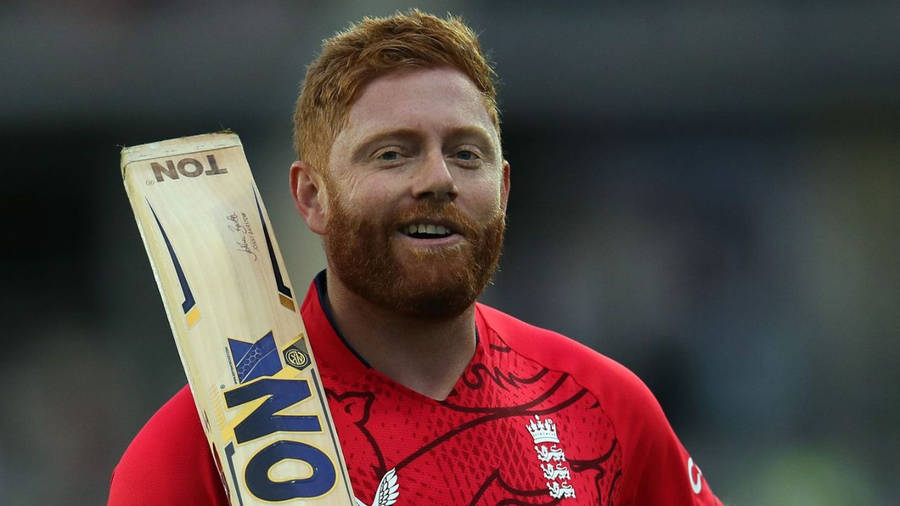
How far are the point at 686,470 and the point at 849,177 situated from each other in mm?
5688

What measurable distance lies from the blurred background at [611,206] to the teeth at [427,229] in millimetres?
4951

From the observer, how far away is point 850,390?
24.9ft

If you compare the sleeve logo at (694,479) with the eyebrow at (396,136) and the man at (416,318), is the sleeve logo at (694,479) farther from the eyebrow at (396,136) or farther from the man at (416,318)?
the eyebrow at (396,136)

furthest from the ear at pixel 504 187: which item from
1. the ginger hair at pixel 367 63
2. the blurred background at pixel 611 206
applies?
the blurred background at pixel 611 206

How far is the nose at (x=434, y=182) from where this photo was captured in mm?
2467

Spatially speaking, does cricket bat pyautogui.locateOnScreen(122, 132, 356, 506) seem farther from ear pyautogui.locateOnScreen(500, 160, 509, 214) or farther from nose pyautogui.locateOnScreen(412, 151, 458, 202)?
ear pyautogui.locateOnScreen(500, 160, 509, 214)

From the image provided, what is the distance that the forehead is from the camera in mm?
2539

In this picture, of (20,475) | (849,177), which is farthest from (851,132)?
(20,475)

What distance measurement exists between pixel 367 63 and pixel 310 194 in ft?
1.04

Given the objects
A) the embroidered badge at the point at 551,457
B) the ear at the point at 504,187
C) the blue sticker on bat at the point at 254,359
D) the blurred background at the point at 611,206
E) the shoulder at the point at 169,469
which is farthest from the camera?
the blurred background at the point at 611,206

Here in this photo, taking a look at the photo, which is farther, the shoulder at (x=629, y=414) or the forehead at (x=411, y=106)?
the shoulder at (x=629, y=414)

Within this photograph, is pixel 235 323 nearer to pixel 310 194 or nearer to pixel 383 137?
pixel 310 194
